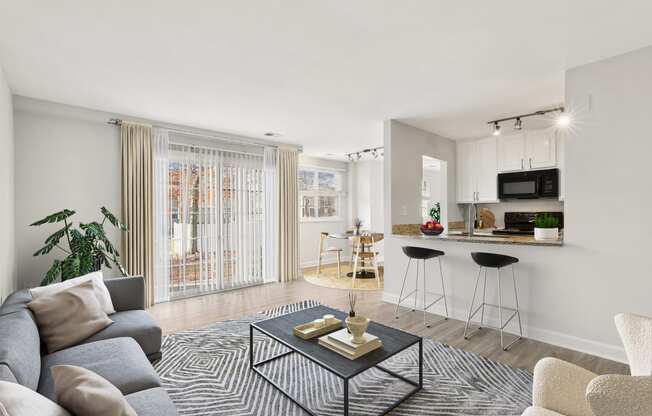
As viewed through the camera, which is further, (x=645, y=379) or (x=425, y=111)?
(x=425, y=111)

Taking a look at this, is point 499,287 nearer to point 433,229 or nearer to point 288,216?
point 433,229

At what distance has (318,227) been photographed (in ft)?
23.6

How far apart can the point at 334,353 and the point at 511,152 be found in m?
4.47

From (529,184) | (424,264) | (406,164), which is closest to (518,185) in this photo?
(529,184)

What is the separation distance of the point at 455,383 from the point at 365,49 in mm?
2539

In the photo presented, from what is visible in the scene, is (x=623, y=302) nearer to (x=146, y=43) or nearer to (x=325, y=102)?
(x=325, y=102)

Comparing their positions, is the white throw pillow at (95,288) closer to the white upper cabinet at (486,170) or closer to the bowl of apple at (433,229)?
the bowl of apple at (433,229)

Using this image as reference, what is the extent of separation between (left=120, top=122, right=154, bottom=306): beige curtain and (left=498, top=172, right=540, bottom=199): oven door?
5176 millimetres

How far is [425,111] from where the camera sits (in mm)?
3932

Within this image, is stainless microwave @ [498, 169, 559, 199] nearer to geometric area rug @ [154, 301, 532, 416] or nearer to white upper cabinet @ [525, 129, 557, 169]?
white upper cabinet @ [525, 129, 557, 169]

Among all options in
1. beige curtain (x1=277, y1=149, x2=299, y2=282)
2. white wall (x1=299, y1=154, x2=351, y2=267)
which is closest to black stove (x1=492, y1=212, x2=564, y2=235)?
white wall (x1=299, y1=154, x2=351, y2=267)

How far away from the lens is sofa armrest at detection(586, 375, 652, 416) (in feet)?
2.83

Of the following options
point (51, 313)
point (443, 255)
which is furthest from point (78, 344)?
point (443, 255)

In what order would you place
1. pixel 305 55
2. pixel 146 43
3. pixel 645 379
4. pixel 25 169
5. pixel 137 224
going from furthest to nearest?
pixel 137 224
pixel 25 169
pixel 305 55
pixel 146 43
pixel 645 379
